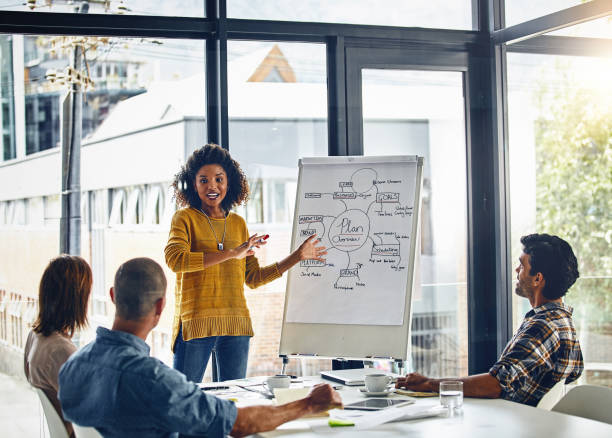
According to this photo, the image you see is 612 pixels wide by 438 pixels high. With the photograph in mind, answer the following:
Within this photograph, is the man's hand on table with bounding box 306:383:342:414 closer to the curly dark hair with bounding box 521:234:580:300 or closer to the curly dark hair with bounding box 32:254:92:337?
the curly dark hair with bounding box 32:254:92:337

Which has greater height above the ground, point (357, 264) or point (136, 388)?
point (357, 264)

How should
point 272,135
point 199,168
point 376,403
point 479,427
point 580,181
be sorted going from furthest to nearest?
point 272,135, point 580,181, point 199,168, point 376,403, point 479,427

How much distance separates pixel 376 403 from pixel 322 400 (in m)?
0.36

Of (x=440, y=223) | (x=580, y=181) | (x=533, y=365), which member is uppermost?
(x=580, y=181)

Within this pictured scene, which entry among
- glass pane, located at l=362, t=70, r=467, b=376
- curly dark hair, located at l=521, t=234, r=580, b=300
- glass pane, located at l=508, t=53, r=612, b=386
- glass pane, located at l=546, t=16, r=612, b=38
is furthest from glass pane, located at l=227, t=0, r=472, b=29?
curly dark hair, located at l=521, t=234, r=580, b=300

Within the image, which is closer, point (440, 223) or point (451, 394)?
point (451, 394)

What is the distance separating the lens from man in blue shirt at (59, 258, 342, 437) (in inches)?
72.7

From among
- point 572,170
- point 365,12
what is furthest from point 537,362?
point 365,12

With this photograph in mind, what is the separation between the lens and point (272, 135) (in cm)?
417

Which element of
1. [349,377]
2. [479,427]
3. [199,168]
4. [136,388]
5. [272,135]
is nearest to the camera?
[136,388]

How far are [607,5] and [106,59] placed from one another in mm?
2477

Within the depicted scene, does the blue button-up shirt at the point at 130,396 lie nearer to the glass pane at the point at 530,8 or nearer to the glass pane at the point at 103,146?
the glass pane at the point at 103,146

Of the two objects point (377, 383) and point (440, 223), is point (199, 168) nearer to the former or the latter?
point (377, 383)

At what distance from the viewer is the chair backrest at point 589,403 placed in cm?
240
